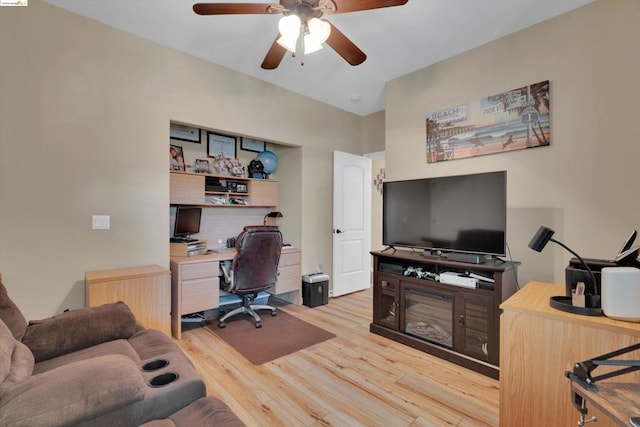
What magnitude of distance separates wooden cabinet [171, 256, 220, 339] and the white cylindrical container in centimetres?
295

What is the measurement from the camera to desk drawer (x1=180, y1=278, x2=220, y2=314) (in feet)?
9.29

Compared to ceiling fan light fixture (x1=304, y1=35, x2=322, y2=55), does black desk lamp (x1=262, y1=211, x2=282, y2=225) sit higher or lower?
lower

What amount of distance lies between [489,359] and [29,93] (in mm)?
4053

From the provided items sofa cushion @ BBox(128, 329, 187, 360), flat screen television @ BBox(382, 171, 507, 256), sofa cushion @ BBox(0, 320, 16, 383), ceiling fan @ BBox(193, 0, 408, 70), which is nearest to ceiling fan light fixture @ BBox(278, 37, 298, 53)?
ceiling fan @ BBox(193, 0, 408, 70)

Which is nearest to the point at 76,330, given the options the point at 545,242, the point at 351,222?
the point at 545,242

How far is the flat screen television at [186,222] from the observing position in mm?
3156

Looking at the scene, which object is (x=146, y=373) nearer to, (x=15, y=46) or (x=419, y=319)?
(x=419, y=319)

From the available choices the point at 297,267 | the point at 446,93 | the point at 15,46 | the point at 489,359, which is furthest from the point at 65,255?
the point at 446,93

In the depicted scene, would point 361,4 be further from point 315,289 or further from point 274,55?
point 315,289

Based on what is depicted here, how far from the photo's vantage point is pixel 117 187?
102 inches

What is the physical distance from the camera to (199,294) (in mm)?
2924

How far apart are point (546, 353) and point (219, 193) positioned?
329 cm

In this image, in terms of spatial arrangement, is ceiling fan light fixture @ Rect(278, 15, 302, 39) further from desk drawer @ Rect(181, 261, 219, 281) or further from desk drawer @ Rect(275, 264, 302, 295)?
desk drawer @ Rect(275, 264, 302, 295)

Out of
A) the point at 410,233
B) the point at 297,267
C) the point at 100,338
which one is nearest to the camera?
the point at 100,338
